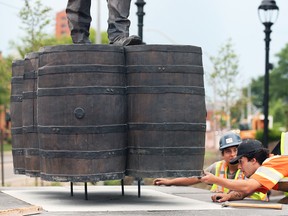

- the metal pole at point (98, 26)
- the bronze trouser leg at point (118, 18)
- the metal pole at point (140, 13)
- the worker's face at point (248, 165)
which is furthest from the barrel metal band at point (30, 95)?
the metal pole at point (98, 26)

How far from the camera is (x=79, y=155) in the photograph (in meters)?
8.49

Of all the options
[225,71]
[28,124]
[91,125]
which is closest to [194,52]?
[91,125]

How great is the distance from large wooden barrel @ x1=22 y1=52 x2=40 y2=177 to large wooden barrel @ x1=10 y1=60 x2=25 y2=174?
35cm

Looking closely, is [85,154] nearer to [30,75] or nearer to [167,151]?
[167,151]

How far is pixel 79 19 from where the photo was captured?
969 centimetres

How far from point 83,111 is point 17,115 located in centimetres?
195

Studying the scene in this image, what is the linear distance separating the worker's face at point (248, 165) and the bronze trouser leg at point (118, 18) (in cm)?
192

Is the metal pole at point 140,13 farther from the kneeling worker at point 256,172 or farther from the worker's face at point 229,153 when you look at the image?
the kneeling worker at point 256,172

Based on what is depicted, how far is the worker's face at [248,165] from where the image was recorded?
29.1 ft

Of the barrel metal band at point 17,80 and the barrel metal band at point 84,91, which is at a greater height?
the barrel metal band at point 17,80

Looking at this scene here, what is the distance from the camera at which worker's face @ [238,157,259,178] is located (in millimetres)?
8875

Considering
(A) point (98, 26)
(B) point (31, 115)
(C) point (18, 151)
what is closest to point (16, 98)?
(C) point (18, 151)

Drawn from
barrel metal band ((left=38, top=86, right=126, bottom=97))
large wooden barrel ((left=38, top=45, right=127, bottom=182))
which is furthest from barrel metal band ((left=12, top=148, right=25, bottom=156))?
barrel metal band ((left=38, top=86, right=126, bottom=97))

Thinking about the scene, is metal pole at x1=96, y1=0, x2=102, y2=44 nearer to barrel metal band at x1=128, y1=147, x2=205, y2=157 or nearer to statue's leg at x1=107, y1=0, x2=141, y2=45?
statue's leg at x1=107, y1=0, x2=141, y2=45
